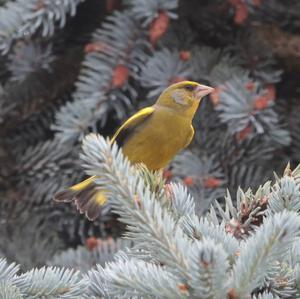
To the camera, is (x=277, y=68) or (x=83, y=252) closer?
(x=83, y=252)

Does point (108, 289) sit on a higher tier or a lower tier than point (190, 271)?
lower

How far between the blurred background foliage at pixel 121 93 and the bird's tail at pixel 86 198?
5.9 inches

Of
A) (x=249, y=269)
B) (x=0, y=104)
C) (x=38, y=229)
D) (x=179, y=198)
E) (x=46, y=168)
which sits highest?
(x=249, y=269)

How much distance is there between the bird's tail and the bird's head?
14.8 inches

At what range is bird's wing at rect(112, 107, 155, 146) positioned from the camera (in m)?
2.03

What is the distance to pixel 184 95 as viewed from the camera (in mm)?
2211

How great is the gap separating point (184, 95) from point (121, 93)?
0.83ft

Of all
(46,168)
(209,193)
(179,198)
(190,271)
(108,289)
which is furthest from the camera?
(46,168)

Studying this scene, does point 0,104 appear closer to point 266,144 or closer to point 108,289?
point 266,144

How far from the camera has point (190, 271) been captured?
792mm

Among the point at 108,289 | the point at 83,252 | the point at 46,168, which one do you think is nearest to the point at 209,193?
the point at 83,252

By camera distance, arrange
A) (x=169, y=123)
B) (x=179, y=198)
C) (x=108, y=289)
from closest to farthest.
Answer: (x=108, y=289) < (x=179, y=198) < (x=169, y=123)

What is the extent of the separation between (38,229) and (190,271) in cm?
139

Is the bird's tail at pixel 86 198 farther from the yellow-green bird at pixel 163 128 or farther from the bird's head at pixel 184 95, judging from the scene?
the bird's head at pixel 184 95
